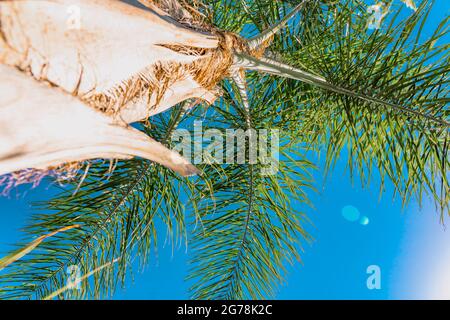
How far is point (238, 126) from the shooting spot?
236cm

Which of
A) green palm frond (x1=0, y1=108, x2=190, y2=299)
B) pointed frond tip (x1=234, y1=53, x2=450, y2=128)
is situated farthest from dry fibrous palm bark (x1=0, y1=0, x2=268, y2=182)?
green palm frond (x1=0, y1=108, x2=190, y2=299)

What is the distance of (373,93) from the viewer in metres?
1.69

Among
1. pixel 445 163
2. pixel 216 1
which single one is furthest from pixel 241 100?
pixel 445 163

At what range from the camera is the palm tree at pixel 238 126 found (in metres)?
1.15

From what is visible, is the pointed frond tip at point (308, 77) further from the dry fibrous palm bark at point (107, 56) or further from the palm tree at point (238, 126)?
the dry fibrous palm bark at point (107, 56)

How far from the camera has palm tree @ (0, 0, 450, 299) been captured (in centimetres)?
115

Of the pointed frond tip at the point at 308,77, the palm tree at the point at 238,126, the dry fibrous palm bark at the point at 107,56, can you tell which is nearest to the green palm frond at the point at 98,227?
the palm tree at the point at 238,126

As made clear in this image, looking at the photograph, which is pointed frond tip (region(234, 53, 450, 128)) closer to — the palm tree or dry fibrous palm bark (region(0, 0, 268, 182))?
the palm tree

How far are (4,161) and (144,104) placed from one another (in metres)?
0.50

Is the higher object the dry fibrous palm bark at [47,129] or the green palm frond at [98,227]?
the green palm frond at [98,227]

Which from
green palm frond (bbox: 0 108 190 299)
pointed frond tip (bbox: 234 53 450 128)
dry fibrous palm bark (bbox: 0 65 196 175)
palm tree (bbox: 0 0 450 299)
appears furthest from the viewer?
green palm frond (bbox: 0 108 190 299)

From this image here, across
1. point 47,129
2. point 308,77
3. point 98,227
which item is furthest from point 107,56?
point 98,227

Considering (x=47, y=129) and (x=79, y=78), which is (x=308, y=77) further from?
(x=47, y=129)
